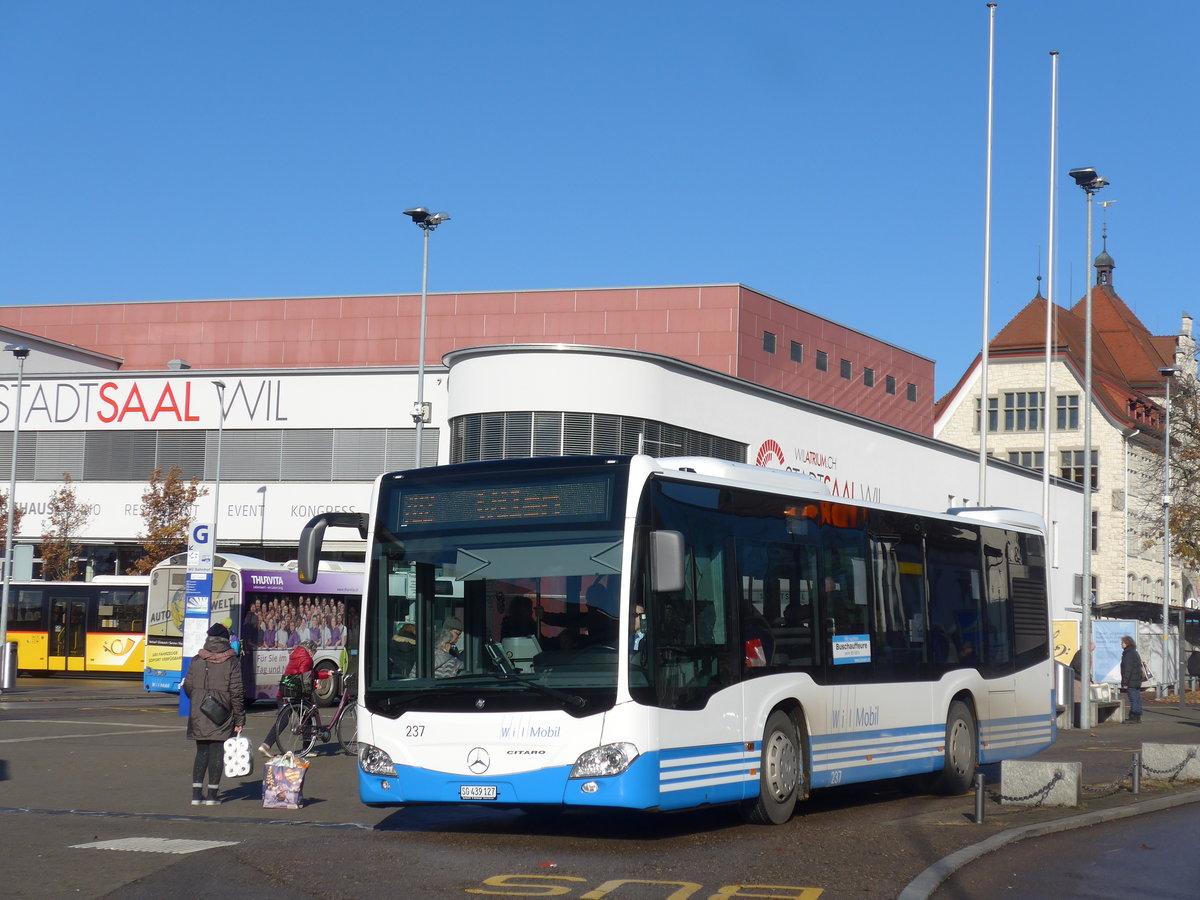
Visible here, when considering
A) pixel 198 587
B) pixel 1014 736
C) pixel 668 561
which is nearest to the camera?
pixel 668 561

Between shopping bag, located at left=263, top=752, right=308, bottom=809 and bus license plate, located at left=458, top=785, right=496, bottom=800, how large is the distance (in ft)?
10.3

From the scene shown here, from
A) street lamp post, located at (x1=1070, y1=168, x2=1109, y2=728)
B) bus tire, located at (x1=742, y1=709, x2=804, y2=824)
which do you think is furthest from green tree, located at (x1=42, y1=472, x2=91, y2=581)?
bus tire, located at (x1=742, y1=709, x2=804, y2=824)

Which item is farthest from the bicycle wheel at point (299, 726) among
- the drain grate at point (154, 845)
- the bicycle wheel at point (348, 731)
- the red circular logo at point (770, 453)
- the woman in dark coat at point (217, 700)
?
the red circular logo at point (770, 453)

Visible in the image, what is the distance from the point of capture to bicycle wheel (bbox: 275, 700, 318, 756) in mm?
19406

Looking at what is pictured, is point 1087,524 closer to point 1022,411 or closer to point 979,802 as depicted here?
point 979,802

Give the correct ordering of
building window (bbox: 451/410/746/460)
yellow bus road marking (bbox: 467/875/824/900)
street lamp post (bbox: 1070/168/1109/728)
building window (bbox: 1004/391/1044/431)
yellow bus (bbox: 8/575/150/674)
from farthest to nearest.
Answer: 1. building window (bbox: 1004/391/1044/431)
2. building window (bbox: 451/410/746/460)
3. yellow bus (bbox: 8/575/150/674)
4. street lamp post (bbox: 1070/168/1109/728)
5. yellow bus road marking (bbox: 467/875/824/900)

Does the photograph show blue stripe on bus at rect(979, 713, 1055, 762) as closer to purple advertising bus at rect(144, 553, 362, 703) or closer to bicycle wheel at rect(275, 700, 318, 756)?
bicycle wheel at rect(275, 700, 318, 756)

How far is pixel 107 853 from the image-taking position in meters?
11.1

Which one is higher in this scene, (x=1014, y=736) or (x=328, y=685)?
(x=1014, y=736)

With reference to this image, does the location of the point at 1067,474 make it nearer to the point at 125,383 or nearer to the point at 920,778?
the point at 125,383

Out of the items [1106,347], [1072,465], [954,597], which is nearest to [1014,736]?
[954,597]

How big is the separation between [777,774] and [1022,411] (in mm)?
75788

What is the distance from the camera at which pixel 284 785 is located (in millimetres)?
14180

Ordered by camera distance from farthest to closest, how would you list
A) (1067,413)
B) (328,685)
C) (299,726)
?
(1067,413) < (328,685) < (299,726)
